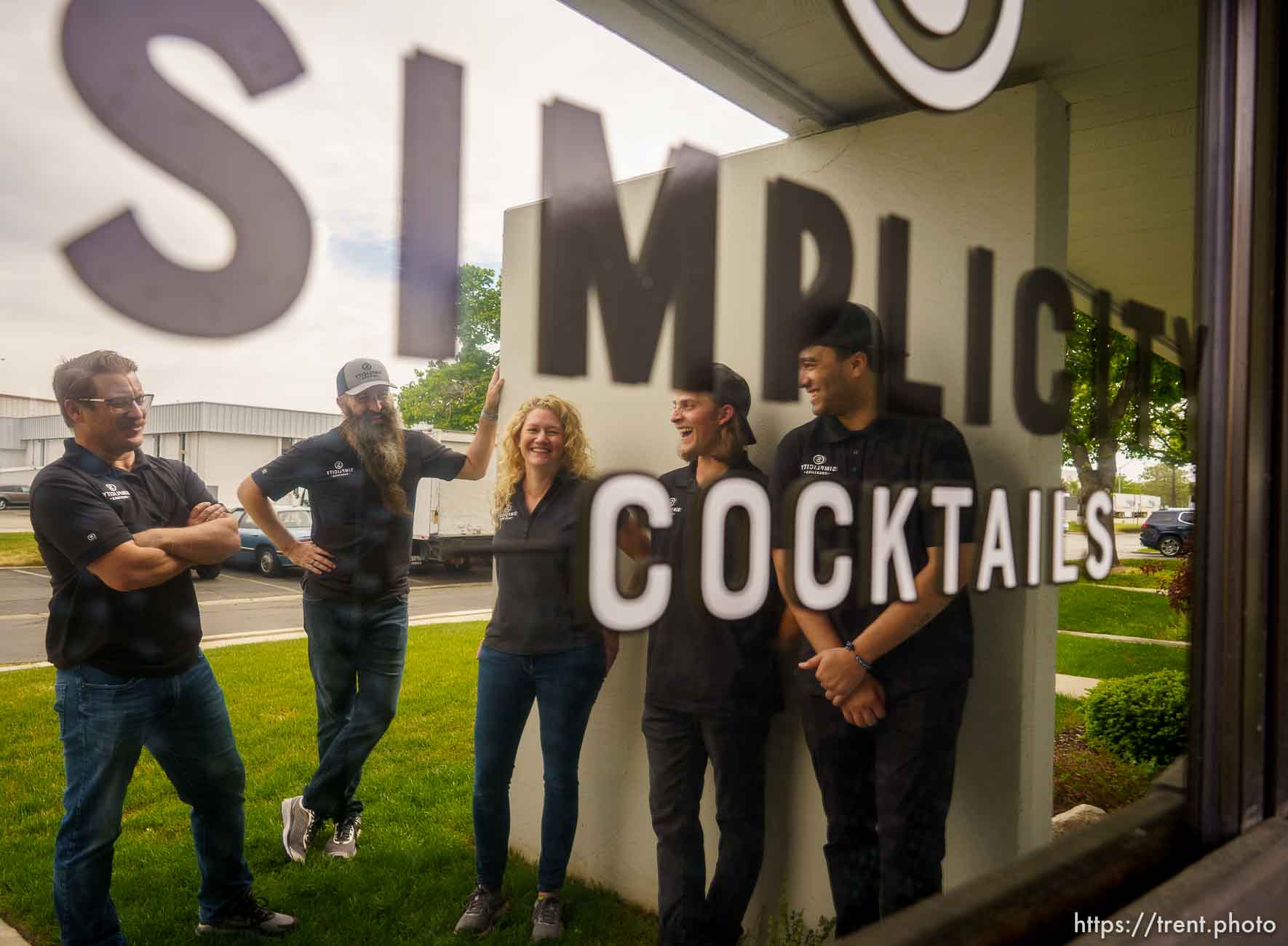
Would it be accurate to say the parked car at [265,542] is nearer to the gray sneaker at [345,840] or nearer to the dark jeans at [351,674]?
the dark jeans at [351,674]

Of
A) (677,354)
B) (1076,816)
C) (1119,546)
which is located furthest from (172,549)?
(1076,816)

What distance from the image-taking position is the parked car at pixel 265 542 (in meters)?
0.88

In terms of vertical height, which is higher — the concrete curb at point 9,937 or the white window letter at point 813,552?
the white window letter at point 813,552

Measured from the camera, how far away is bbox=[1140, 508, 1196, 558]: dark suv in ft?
4.98

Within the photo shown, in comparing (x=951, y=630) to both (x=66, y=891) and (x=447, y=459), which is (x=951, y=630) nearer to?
(x=447, y=459)

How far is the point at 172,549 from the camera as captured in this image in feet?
2.86

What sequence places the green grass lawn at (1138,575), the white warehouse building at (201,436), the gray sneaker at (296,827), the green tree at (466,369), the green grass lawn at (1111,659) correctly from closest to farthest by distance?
the white warehouse building at (201,436) → the green tree at (466,369) → the gray sneaker at (296,827) → the green grass lawn at (1138,575) → the green grass lawn at (1111,659)

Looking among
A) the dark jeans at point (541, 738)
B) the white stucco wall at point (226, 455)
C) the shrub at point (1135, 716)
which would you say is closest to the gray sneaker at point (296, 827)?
the dark jeans at point (541, 738)

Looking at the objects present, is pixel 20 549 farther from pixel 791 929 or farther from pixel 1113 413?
pixel 1113 413

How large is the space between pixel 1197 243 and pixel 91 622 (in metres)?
1.77

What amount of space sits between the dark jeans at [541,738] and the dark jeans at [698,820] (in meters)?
0.18

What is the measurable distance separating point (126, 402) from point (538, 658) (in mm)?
1070

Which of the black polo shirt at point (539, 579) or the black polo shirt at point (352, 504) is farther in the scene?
the black polo shirt at point (539, 579)

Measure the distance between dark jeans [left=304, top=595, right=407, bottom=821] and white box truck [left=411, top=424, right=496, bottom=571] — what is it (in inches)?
3.5
